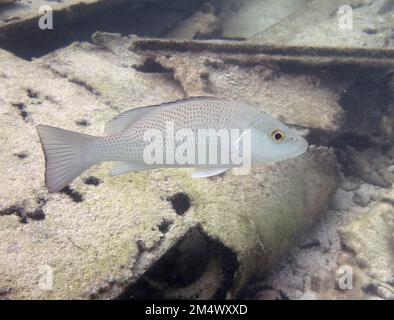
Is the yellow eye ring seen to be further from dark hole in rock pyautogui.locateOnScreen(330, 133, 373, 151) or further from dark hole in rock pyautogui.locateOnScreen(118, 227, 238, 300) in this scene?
dark hole in rock pyautogui.locateOnScreen(330, 133, 373, 151)

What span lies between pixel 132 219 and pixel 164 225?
0.80 feet

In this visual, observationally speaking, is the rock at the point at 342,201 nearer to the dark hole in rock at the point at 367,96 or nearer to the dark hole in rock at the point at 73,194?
the dark hole in rock at the point at 367,96

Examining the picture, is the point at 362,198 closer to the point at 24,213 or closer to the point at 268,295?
the point at 268,295

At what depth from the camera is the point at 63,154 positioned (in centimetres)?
231

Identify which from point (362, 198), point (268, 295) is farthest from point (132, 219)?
point (362, 198)

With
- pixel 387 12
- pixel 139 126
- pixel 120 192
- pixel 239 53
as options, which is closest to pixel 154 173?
pixel 120 192

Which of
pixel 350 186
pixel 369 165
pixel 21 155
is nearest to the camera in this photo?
pixel 21 155

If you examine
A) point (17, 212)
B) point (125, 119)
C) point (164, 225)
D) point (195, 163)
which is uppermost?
point (125, 119)

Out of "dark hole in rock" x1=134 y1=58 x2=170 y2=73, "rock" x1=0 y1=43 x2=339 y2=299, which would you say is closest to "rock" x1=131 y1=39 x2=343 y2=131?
"dark hole in rock" x1=134 y1=58 x2=170 y2=73

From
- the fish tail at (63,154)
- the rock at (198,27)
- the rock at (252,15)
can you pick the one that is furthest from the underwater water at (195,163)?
the rock at (252,15)

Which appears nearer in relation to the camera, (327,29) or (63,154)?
(63,154)

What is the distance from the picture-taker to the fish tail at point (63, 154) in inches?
89.4

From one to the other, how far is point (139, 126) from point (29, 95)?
7.23ft

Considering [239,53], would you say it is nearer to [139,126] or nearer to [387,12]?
[139,126]
